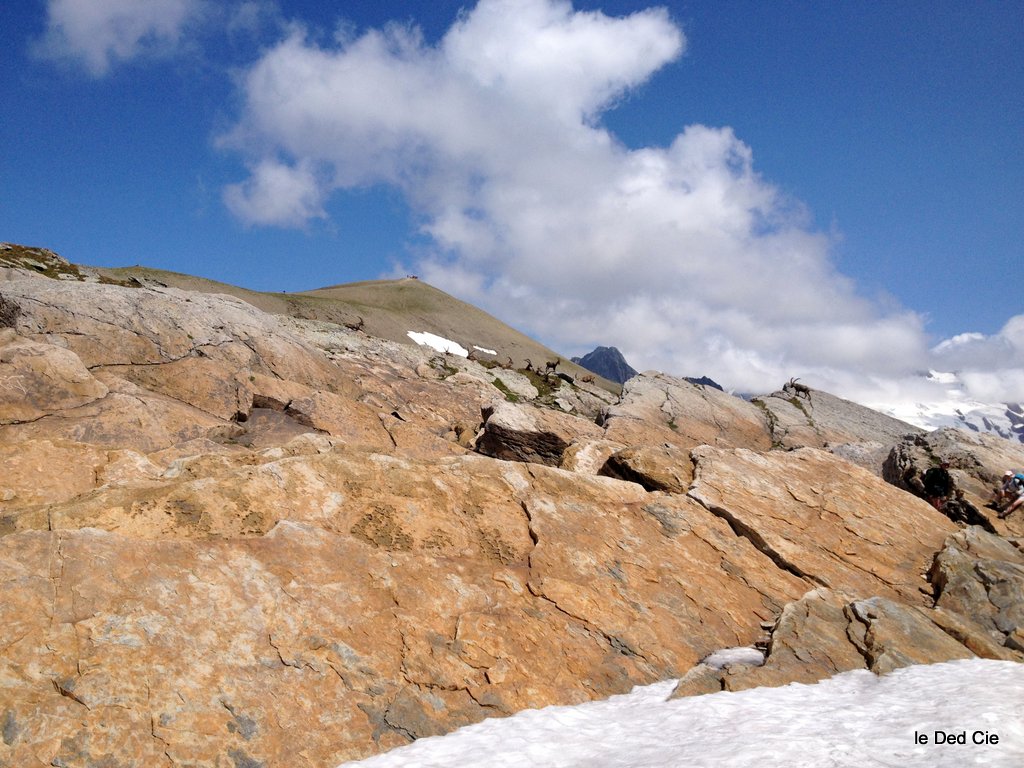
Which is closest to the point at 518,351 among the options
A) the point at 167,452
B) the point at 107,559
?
the point at 167,452

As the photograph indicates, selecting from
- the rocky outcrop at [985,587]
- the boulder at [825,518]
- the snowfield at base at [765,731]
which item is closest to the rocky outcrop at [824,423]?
the boulder at [825,518]

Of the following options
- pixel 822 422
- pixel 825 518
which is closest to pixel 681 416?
pixel 822 422

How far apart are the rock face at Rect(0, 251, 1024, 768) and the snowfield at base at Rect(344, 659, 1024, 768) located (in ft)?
1.56

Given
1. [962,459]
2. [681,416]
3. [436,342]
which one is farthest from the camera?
[436,342]

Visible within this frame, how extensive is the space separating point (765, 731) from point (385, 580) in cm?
733

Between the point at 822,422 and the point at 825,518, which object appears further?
the point at 822,422

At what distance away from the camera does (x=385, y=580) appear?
11523 mm

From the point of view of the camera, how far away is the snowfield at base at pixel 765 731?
28.0 ft

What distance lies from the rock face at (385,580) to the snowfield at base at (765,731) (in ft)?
1.56

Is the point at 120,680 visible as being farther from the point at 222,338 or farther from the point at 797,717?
the point at 222,338

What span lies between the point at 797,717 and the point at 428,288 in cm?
15914

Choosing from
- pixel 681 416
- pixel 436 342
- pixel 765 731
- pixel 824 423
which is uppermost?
pixel 436 342

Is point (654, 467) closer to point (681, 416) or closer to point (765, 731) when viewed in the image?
point (765, 731)

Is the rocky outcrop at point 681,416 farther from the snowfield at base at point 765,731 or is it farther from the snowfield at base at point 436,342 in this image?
the snowfield at base at point 436,342
